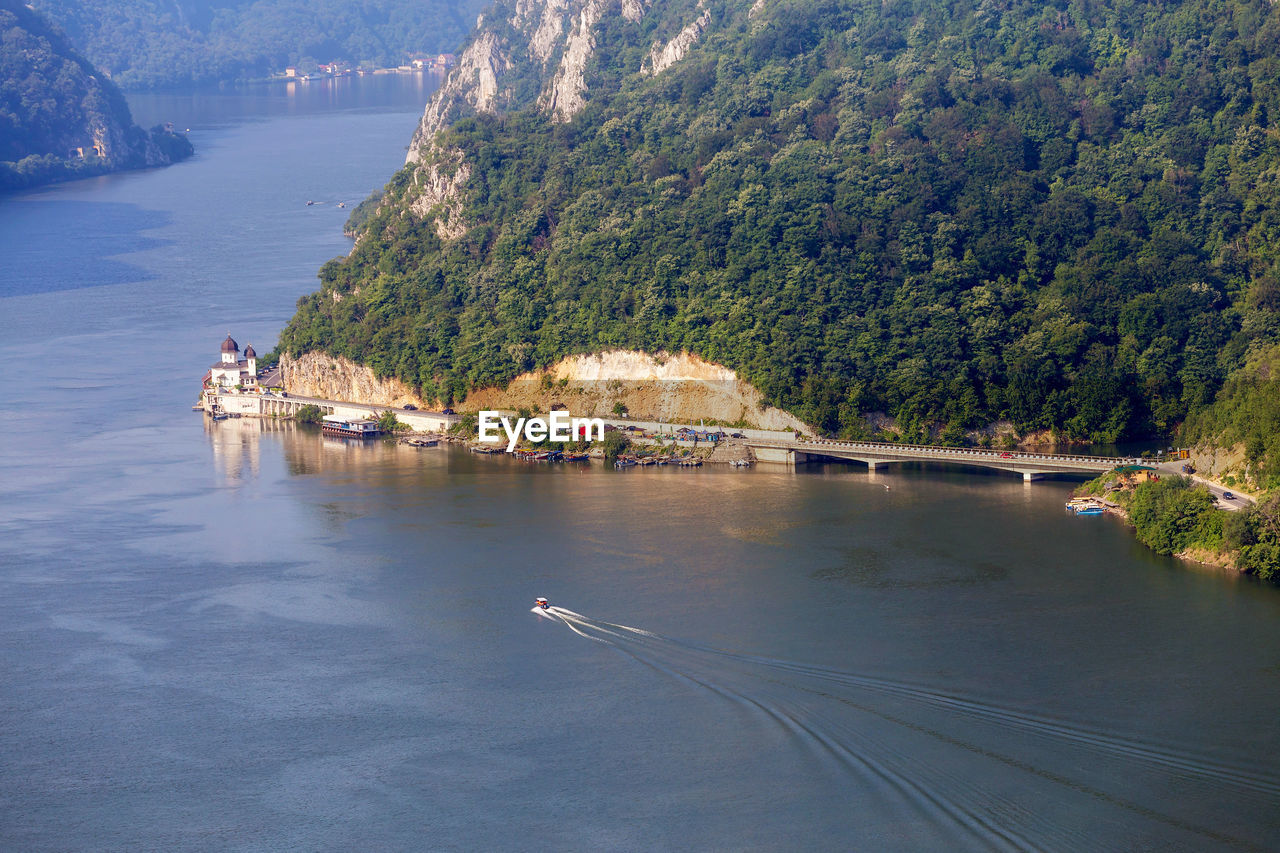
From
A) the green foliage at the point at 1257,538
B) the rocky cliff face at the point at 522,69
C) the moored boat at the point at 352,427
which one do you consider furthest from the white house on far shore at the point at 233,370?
the green foliage at the point at 1257,538

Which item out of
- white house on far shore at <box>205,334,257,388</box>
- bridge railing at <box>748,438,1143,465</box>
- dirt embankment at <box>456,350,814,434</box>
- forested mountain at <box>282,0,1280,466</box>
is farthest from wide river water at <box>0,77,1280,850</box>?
white house on far shore at <box>205,334,257,388</box>

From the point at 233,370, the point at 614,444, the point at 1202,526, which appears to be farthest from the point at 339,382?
the point at 1202,526

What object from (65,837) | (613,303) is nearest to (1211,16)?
(613,303)

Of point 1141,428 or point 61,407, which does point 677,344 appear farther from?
point 61,407

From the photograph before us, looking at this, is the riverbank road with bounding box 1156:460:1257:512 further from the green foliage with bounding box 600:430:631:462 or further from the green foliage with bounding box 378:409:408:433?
the green foliage with bounding box 378:409:408:433

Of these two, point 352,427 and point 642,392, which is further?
point 352,427

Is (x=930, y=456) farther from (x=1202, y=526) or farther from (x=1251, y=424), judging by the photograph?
(x=1202, y=526)
